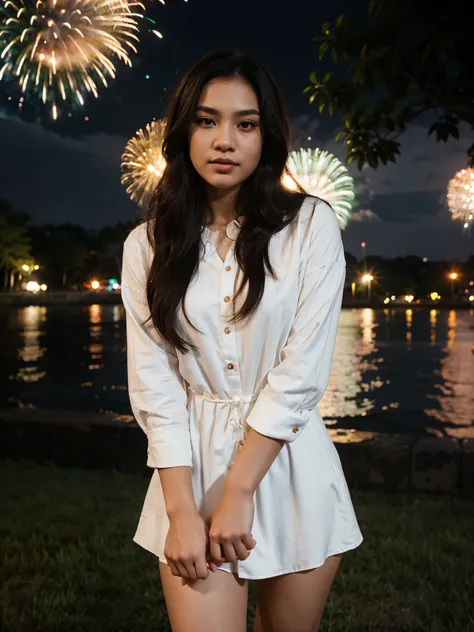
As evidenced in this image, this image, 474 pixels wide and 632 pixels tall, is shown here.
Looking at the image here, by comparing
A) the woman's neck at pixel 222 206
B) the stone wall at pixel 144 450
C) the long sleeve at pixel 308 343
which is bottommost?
the stone wall at pixel 144 450

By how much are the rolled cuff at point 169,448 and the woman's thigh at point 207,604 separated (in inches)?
10.9

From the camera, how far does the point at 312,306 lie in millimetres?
A: 1767

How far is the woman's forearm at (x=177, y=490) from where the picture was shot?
1687mm

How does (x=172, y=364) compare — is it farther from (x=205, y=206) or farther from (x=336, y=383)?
(x=336, y=383)

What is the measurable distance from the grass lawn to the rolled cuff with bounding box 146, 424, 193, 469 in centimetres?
168

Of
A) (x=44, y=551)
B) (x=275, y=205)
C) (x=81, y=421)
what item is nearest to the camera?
(x=275, y=205)

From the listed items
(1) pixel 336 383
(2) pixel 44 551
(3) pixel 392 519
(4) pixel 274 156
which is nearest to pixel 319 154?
(1) pixel 336 383

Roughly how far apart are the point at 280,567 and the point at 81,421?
4185 mm

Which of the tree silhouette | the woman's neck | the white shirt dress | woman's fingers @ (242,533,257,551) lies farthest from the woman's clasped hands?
the tree silhouette

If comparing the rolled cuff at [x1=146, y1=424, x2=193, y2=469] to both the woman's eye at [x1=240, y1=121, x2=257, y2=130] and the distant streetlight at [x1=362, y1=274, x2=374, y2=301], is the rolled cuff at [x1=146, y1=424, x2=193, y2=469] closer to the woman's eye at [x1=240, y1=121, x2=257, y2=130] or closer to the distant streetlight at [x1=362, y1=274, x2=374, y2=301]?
the woman's eye at [x1=240, y1=121, x2=257, y2=130]

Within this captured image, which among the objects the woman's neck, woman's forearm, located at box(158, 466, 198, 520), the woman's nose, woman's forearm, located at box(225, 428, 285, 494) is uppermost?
the woman's nose

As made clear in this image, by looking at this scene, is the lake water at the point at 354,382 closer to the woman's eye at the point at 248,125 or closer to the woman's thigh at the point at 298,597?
the woman's thigh at the point at 298,597

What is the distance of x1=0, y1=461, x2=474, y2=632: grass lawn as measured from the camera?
3.09 m

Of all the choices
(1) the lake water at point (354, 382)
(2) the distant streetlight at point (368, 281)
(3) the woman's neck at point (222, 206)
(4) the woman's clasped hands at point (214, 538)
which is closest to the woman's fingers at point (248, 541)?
(4) the woman's clasped hands at point (214, 538)
